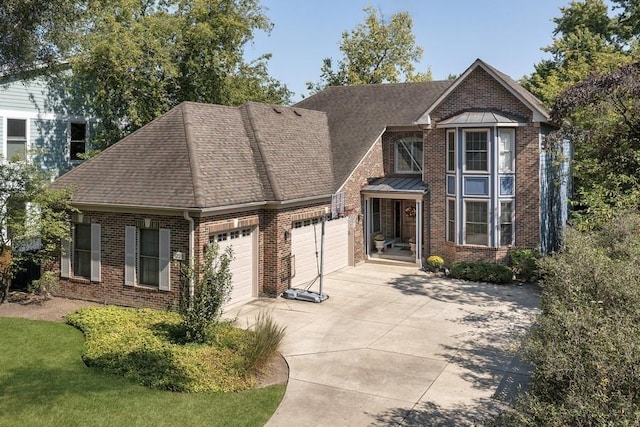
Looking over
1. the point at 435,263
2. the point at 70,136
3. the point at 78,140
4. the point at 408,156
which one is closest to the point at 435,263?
the point at 435,263

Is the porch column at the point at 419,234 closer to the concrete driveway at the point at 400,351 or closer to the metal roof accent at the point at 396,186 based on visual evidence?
the metal roof accent at the point at 396,186

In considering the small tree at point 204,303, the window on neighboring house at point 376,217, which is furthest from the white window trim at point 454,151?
the small tree at point 204,303

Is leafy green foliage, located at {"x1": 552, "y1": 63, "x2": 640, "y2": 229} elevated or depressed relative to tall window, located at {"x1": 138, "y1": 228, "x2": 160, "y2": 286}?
elevated

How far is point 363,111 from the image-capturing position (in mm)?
25938

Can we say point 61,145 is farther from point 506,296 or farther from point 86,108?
point 506,296

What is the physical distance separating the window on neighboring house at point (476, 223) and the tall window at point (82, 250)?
13.9 meters

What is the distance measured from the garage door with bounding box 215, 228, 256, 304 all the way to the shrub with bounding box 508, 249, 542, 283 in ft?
32.6

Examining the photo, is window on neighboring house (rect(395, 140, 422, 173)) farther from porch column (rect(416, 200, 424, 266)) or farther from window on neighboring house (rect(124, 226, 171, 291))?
window on neighboring house (rect(124, 226, 171, 291))

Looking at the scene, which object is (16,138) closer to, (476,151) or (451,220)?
(451,220)

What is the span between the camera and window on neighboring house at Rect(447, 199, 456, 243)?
21422 millimetres

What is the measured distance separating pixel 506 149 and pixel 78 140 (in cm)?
1852

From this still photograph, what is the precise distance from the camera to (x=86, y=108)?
23.8m

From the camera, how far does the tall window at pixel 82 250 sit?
1611cm

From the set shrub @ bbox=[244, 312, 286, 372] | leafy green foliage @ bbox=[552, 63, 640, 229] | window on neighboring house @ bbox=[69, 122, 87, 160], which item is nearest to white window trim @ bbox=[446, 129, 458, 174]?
leafy green foliage @ bbox=[552, 63, 640, 229]
